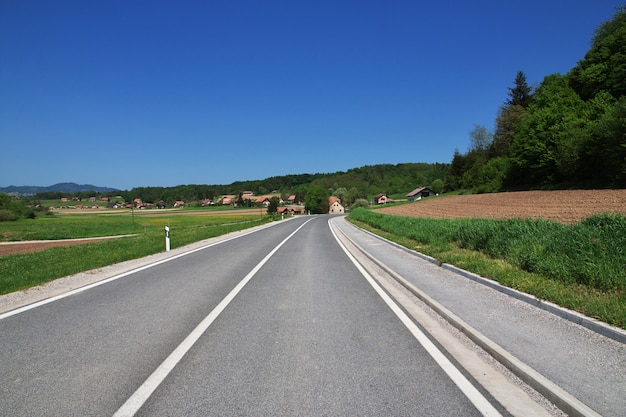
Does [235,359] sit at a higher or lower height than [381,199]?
higher

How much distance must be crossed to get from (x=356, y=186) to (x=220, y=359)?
17229cm

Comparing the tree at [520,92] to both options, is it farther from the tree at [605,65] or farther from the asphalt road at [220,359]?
the asphalt road at [220,359]

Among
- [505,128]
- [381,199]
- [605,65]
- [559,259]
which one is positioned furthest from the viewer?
[381,199]

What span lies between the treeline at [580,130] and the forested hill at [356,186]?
93062 millimetres

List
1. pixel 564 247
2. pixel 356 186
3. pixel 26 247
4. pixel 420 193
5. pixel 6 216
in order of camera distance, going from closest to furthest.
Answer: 1. pixel 564 247
2. pixel 26 247
3. pixel 6 216
4. pixel 420 193
5. pixel 356 186

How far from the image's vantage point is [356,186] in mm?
175250

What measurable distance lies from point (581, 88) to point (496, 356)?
6893 centimetres

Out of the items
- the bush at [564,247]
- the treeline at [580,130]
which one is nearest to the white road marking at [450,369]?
the bush at [564,247]

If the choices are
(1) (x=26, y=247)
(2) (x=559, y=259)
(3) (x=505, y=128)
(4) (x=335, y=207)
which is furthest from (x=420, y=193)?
(2) (x=559, y=259)

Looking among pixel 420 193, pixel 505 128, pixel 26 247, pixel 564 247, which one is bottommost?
pixel 26 247

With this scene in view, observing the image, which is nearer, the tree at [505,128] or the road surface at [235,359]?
the road surface at [235,359]

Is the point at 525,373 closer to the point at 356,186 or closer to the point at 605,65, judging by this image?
the point at 605,65

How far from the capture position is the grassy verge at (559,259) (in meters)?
6.36

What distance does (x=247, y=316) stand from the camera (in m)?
6.39
